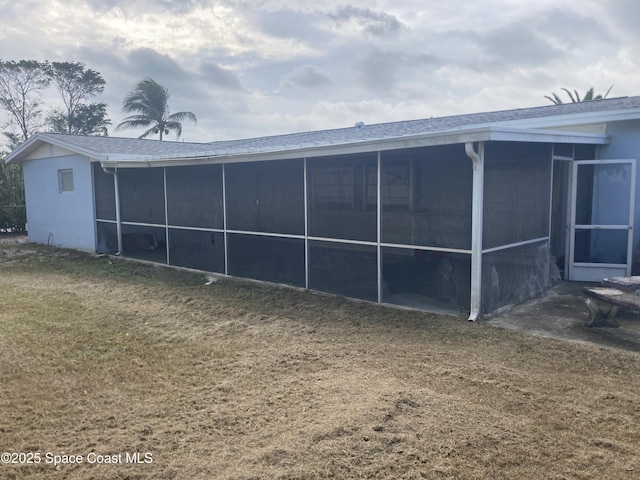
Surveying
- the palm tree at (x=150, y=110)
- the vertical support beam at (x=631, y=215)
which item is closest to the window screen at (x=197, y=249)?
the vertical support beam at (x=631, y=215)

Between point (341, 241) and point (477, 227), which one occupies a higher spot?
point (477, 227)

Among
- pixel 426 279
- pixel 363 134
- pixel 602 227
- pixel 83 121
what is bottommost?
pixel 426 279

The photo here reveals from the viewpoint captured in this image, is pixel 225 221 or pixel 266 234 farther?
pixel 225 221

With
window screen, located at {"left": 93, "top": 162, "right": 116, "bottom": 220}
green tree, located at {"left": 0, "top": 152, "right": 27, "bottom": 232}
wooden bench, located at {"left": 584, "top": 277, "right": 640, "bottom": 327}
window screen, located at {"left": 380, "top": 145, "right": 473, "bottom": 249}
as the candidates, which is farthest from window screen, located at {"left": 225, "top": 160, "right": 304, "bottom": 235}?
green tree, located at {"left": 0, "top": 152, "right": 27, "bottom": 232}

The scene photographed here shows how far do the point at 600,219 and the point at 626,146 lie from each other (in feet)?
4.02

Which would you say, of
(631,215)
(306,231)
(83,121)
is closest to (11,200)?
(306,231)

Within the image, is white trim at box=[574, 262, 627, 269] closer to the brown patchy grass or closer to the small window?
the brown patchy grass

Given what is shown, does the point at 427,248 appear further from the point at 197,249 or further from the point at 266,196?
the point at 197,249

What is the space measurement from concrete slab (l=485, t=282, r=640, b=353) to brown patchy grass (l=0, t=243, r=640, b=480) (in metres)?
0.32

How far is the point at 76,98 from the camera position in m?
30.9

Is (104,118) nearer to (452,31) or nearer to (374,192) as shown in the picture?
(452,31)

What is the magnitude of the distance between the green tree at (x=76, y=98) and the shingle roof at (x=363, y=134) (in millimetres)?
18069

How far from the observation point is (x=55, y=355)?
4738 millimetres

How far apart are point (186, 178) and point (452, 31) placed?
7038 mm
